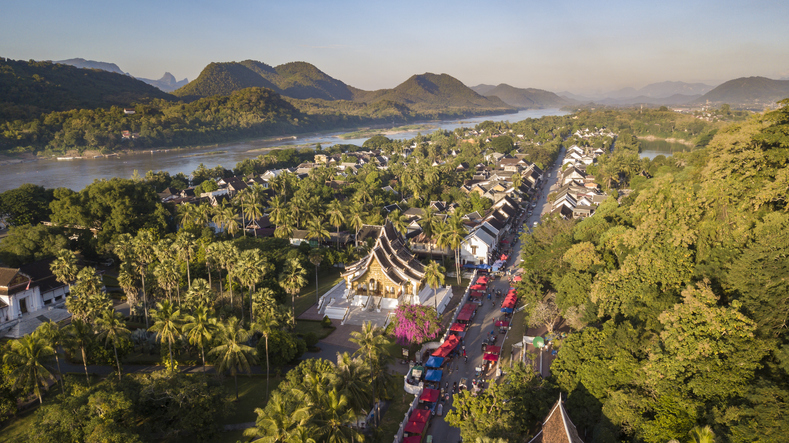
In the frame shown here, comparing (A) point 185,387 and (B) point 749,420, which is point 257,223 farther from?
(B) point 749,420

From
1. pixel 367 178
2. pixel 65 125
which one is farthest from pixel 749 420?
pixel 65 125

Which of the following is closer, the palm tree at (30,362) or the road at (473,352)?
the palm tree at (30,362)

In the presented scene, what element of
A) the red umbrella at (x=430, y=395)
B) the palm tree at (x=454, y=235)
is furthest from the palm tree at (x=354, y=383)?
the palm tree at (x=454, y=235)

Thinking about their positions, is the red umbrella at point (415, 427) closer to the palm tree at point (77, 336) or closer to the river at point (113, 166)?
the palm tree at point (77, 336)

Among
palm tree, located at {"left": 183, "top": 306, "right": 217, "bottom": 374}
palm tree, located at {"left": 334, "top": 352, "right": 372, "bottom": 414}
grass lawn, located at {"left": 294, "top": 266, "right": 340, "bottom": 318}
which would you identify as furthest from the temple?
palm tree, located at {"left": 334, "top": 352, "right": 372, "bottom": 414}

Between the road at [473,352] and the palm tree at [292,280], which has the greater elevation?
the palm tree at [292,280]

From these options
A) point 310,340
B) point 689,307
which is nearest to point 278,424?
point 310,340

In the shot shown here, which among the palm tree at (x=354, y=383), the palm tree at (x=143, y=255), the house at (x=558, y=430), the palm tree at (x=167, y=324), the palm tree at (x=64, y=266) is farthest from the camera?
the palm tree at (x=64, y=266)

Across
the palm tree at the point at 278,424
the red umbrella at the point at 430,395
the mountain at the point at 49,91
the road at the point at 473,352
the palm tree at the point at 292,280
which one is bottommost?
the road at the point at 473,352

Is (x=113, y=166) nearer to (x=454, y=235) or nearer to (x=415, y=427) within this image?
(x=454, y=235)
